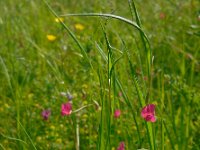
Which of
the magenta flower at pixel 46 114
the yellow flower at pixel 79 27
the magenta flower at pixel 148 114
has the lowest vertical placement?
the yellow flower at pixel 79 27

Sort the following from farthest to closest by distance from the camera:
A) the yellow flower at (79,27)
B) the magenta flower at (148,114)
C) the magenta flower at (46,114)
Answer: the yellow flower at (79,27) → the magenta flower at (46,114) → the magenta flower at (148,114)

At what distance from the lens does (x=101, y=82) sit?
1.26 m

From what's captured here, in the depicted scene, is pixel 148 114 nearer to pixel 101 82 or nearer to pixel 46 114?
pixel 101 82

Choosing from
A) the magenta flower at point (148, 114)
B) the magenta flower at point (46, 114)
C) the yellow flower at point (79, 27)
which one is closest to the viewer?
the magenta flower at point (148, 114)

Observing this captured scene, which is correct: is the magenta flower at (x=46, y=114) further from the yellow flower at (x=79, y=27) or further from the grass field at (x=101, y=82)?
the yellow flower at (x=79, y=27)

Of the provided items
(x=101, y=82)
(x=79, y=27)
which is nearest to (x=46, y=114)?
(x=101, y=82)

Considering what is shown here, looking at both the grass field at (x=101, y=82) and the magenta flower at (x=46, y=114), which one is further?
the magenta flower at (x=46, y=114)

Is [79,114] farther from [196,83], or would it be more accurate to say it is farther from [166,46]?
[166,46]

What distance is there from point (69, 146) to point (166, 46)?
1017 mm

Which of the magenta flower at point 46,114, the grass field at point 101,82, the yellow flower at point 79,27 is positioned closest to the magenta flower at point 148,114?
the grass field at point 101,82

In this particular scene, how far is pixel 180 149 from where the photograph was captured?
4.94ft

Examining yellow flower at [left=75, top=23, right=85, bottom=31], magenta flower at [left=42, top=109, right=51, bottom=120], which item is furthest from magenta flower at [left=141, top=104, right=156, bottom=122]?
yellow flower at [left=75, top=23, right=85, bottom=31]

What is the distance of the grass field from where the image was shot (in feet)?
4.23

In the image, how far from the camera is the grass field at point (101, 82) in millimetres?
1288
